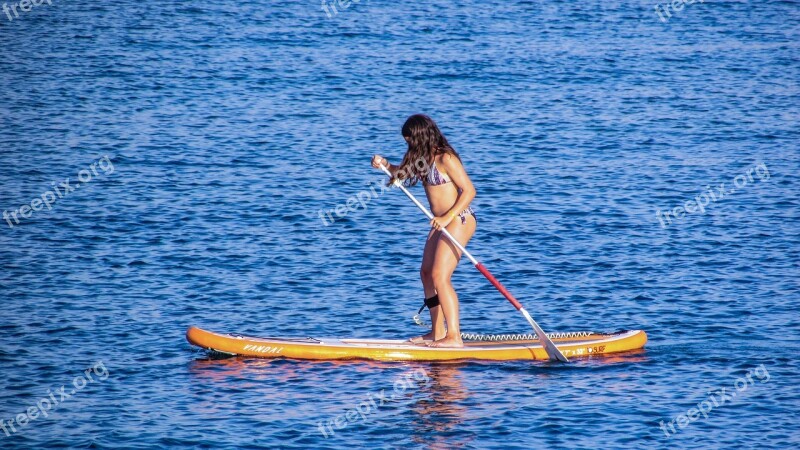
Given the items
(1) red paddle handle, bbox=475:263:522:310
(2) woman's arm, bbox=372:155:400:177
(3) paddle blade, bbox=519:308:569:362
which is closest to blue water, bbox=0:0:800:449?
(3) paddle blade, bbox=519:308:569:362

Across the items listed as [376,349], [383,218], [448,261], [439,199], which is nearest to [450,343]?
[376,349]

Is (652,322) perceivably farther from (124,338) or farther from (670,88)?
(670,88)

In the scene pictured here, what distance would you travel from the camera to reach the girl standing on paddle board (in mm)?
13648

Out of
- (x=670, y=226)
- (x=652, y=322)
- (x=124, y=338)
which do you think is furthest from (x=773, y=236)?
(x=124, y=338)

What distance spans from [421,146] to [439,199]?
2.49 feet

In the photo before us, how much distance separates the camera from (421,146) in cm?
1364

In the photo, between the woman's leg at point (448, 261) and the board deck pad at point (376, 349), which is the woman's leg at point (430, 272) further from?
the board deck pad at point (376, 349)

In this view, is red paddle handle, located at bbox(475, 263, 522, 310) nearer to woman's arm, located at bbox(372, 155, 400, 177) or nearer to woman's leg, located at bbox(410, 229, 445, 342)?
woman's leg, located at bbox(410, 229, 445, 342)

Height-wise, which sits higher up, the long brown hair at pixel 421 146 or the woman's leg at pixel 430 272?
the long brown hair at pixel 421 146

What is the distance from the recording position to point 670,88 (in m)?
34.0

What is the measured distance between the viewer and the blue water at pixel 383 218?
13.2 meters

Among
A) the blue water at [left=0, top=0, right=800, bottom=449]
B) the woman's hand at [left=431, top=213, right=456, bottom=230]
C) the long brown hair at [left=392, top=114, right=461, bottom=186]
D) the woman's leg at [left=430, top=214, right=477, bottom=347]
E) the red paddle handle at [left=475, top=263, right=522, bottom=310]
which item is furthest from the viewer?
Result: the red paddle handle at [left=475, top=263, right=522, bottom=310]

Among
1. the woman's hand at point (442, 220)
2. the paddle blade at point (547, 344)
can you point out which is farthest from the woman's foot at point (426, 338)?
the woman's hand at point (442, 220)

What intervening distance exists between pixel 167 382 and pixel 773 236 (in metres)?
11.8
